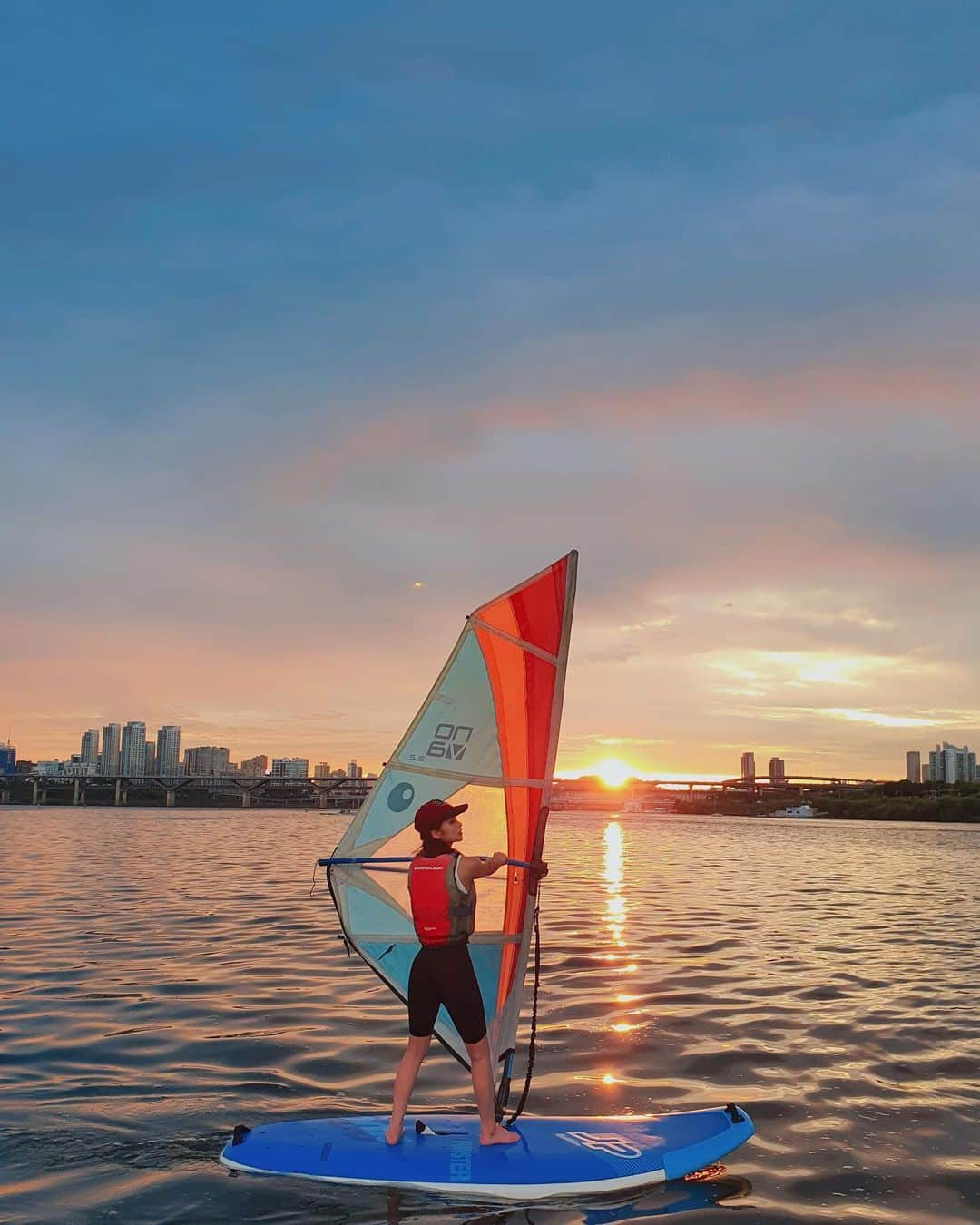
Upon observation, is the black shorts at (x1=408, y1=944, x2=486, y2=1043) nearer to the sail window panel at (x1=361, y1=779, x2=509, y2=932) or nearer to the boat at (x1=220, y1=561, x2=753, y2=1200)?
the boat at (x1=220, y1=561, x2=753, y2=1200)

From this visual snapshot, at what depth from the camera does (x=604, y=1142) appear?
8.67m

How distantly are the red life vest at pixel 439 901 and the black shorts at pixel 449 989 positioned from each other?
4.7 inches

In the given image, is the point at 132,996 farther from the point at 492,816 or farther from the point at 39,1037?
the point at 492,816

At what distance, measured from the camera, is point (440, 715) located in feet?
30.4

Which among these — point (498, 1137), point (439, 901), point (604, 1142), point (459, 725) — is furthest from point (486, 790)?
point (604, 1142)

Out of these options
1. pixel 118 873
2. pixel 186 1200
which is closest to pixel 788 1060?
pixel 186 1200

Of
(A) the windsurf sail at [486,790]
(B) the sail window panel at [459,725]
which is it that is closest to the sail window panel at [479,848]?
(A) the windsurf sail at [486,790]

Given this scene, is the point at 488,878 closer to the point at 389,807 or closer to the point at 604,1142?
the point at 389,807

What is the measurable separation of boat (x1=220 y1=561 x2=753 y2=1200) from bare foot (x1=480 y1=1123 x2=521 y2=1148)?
2.2 inches

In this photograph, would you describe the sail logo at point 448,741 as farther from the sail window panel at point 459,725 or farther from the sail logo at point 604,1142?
the sail logo at point 604,1142

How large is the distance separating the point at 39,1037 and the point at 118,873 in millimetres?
26219

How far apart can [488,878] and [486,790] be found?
0.79 metres

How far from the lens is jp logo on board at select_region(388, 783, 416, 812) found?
921 centimetres

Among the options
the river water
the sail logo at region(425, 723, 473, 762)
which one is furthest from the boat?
the river water
